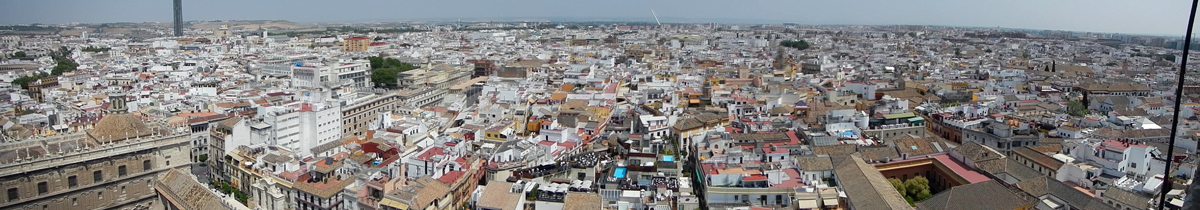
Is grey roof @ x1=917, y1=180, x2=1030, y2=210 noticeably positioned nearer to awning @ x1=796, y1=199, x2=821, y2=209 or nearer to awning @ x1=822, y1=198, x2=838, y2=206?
awning @ x1=822, y1=198, x2=838, y2=206

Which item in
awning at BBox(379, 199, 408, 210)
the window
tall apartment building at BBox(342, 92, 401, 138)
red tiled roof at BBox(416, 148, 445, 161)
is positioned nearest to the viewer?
awning at BBox(379, 199, 408, 210)

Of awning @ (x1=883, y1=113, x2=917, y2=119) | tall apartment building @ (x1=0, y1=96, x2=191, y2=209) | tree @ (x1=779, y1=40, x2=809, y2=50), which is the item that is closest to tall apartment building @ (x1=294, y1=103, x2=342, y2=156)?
tall apartment building @ (x1=0, y1=96, x2=191, y2=209)

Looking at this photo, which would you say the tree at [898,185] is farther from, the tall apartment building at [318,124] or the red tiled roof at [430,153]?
the tall apartment building at [318,124]

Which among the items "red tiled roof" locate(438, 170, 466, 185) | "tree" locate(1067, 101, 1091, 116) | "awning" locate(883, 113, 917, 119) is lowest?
"red tiled roof" locate(438, 170, 466, 185)

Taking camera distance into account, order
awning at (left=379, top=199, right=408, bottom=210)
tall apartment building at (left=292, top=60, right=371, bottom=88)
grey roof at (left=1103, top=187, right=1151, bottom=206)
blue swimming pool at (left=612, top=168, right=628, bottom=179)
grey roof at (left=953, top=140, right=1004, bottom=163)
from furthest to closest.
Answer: tall apartment building at (left=292, top=60, right=371, bottom=88) < grey roof at (left=953, top=140, right=1004, bottom=163) < blue swimming pool at (left=612, top=168, right=628, bottom=179) < awning at (left=379, top=199, right=408, bottom=210) < grey roof at (left=1103, top=187, right=1151, bottom=206)

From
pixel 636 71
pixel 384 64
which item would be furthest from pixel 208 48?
pixel 636 71

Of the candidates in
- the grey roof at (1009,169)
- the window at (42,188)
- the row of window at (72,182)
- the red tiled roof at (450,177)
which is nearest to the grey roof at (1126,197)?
the grey roof at (1009,169)
